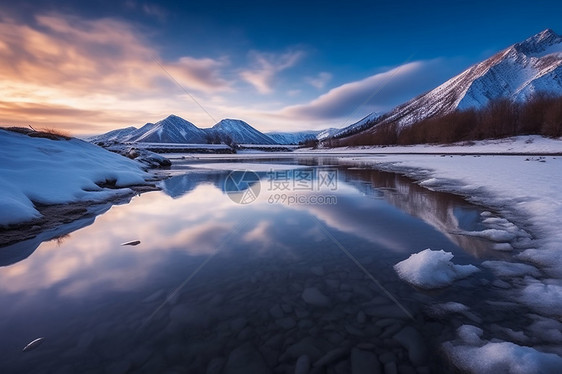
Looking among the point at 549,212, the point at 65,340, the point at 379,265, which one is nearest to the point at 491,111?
the point at 549,212

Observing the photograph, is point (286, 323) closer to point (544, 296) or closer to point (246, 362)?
point (246, 362)

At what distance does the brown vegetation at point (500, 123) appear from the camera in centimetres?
5407

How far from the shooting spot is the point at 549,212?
7.43 m

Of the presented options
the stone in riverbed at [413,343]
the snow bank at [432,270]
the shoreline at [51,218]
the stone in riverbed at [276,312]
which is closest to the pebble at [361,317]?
the stone in riverbed at [413,343]

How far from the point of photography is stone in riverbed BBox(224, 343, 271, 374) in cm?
278

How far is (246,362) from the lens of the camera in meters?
2.89

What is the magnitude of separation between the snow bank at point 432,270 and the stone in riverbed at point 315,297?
5.22 feet

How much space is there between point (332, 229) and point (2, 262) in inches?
307

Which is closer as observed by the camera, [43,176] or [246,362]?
[246,362]

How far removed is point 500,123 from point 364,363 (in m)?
82.6

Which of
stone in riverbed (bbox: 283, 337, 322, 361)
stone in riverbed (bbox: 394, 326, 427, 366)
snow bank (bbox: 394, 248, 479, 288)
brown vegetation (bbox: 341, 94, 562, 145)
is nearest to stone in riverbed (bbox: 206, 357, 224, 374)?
stone in riverbed (bbox: 283, 337, 322, 361)

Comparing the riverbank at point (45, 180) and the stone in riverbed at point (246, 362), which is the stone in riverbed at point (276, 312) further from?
the riverbank at point (45, 180)

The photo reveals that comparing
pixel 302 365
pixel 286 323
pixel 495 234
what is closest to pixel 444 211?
pixel 495 234

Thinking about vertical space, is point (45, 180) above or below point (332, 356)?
above
